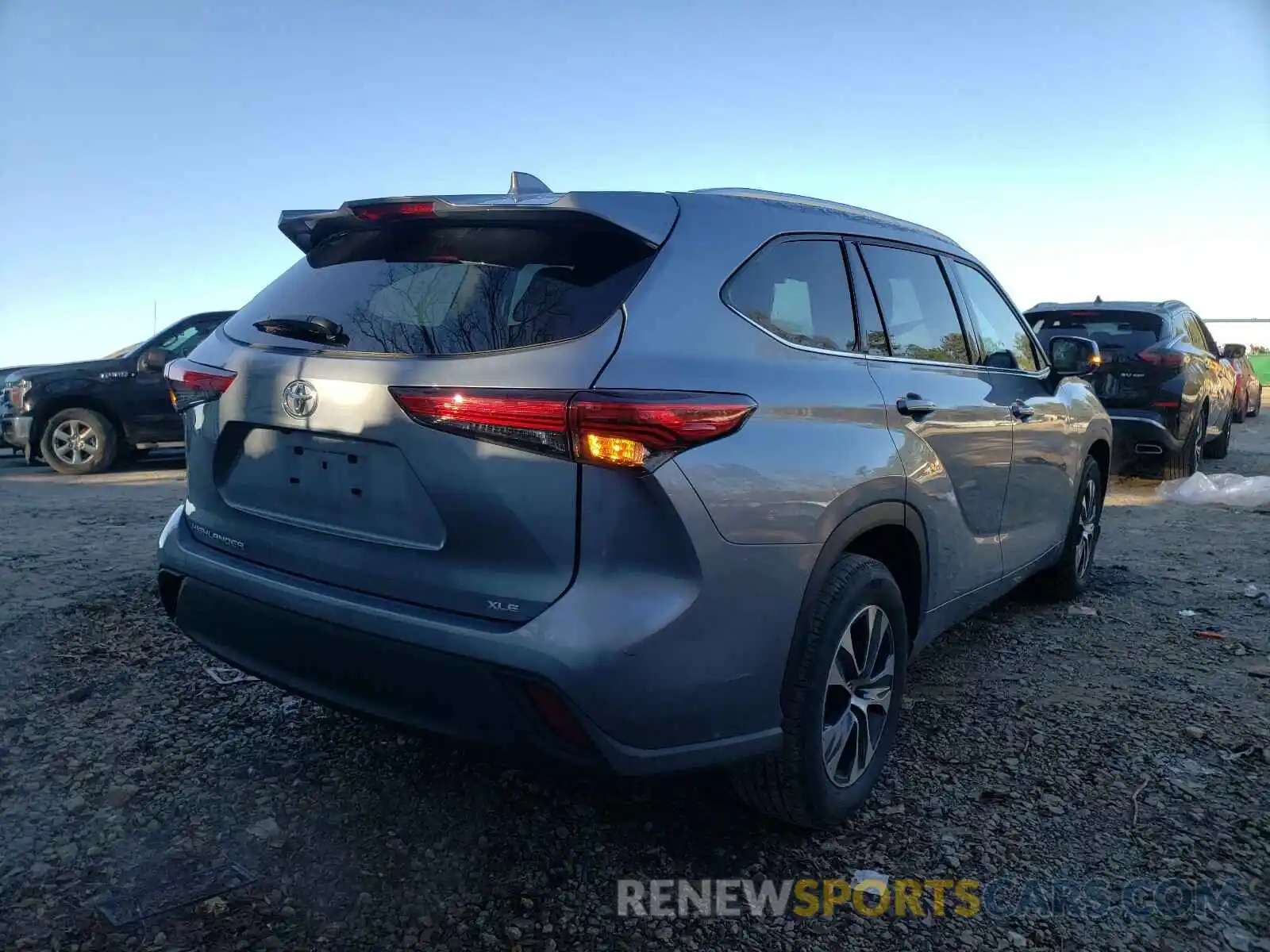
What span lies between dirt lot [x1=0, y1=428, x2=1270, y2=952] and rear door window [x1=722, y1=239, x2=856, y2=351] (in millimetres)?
1220

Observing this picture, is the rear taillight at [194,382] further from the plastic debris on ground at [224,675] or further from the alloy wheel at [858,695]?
the alloy wheel at [858,695]

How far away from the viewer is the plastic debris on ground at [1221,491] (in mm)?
7969

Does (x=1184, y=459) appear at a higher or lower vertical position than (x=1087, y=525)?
lower

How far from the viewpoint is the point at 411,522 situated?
7.18 ft

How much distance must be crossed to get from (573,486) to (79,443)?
10.2 metres

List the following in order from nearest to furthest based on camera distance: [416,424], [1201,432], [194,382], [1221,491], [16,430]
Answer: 1. [416,424]
2. [194,382]
3. [1221,491]
4. [1201,432]
5. [16,430]

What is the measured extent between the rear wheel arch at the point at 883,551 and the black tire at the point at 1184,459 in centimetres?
664

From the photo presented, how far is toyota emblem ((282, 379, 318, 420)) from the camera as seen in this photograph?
229 cm

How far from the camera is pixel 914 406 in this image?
115 inches

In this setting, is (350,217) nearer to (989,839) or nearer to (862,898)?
(862,898)

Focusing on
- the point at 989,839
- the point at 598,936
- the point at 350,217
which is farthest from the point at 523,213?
the point at 989,839

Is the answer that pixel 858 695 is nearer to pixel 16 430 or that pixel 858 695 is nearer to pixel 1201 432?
pixel 1201 432

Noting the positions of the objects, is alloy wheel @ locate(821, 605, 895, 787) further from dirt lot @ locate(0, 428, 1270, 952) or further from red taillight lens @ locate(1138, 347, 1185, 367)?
red taillight lens @ locate(1138, 347, 1185, 367)

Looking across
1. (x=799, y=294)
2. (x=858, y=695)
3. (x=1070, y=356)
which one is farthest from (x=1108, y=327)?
(x=858, y=695)
